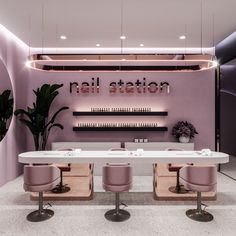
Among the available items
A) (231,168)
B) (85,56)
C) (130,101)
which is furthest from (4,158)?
(231,168)

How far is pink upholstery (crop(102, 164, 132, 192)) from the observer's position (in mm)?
3402

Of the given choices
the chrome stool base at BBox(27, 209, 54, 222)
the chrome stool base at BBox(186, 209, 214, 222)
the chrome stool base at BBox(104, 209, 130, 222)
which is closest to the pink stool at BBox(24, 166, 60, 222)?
the chrome stool base at BBox(27, 209, 54, 222)

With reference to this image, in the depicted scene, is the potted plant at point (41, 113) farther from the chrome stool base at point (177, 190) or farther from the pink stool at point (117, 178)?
the chrome stool base at point (177, 190)

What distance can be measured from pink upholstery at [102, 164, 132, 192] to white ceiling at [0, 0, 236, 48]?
257 centimetres

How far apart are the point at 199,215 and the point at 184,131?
2.84 metres

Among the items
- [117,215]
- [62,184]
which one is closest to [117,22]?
[62,184]

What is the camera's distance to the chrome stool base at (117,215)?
11.6 ft

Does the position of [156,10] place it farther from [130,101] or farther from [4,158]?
[4,158]

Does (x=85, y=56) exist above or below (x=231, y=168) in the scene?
above

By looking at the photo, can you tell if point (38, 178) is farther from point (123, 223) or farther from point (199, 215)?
point (199, 215)

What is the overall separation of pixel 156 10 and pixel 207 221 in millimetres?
3393

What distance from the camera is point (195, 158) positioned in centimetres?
377

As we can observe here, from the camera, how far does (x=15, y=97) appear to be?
5.86 metres

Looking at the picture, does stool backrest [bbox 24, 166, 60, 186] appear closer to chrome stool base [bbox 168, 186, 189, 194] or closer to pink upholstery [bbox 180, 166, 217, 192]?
pink upholstery [bbox 180, 166, 217, 192]
